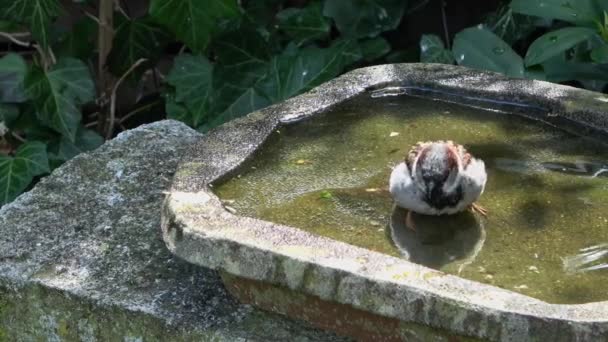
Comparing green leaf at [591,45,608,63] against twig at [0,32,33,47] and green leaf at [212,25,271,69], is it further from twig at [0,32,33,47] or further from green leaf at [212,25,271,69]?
twig at [0,32,33,47]

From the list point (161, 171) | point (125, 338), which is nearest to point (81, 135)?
point (161, 171)

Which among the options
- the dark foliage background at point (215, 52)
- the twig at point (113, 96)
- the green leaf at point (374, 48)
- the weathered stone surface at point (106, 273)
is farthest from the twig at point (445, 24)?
the weathered stone surface at point (106, 273)

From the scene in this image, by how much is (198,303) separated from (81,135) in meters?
1.73

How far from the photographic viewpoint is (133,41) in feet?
13.5

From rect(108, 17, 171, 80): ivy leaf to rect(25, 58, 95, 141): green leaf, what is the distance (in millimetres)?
361

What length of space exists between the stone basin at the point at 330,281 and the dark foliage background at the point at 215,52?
1157mm

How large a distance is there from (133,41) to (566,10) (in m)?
1.71

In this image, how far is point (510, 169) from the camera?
→ 8.62 feet

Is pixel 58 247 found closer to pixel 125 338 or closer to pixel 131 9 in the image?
pixel 125 338

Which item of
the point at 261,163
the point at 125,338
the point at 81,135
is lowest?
the point at 81,135

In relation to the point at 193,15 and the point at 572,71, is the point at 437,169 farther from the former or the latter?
the point at 193,15

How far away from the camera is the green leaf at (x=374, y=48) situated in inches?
161

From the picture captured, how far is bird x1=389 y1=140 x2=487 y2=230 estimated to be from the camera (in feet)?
7.60

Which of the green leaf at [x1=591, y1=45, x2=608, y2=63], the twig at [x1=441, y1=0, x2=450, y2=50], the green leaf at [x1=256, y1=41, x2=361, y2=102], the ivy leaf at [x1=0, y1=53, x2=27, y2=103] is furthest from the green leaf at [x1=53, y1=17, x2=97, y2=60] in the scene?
the green leaf at [x1=591, y1=45, x2=608, y2=63]
